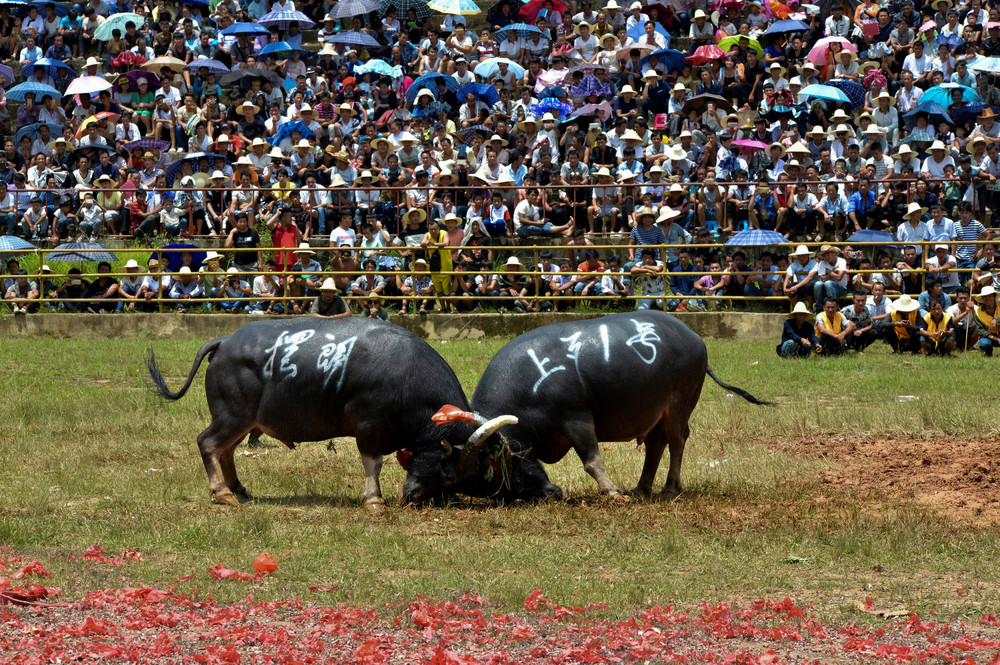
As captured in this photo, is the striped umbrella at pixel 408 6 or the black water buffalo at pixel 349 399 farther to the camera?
the striped umbrella at pixel 408 6

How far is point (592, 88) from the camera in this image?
81.9 feet

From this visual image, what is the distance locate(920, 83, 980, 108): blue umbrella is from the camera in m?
22.5

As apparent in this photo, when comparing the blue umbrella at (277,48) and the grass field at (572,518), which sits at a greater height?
the blue umbrella at (277,48)

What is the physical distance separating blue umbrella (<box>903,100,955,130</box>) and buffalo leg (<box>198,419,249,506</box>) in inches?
612

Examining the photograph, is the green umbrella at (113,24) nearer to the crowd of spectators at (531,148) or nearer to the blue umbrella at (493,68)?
the crowd of spectators at (531,148)

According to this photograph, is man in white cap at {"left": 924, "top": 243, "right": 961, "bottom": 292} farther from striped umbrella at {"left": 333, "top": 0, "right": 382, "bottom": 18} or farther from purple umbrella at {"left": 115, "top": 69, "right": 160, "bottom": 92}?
purple umbrella at {"left": 115, "top": 69, "right": 160, "bottom": 92}

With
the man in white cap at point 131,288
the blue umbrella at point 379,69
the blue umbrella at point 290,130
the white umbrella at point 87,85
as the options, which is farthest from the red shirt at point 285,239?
the white umbrella at point 87,85

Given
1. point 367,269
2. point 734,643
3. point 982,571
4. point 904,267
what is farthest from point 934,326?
point 734,643

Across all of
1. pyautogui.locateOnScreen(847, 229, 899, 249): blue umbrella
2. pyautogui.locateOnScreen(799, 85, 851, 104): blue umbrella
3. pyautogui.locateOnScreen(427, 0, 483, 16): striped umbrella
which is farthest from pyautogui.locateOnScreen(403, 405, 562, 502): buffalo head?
pyautogui.locateOnScreen(427, 0, 483, 16): striped umbrella

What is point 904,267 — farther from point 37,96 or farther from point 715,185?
point 37,96

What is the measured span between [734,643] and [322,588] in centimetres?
255

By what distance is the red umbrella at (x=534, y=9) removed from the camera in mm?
28156

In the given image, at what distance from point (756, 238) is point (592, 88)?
19.1ft

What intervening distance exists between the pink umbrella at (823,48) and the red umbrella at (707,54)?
183 cm
